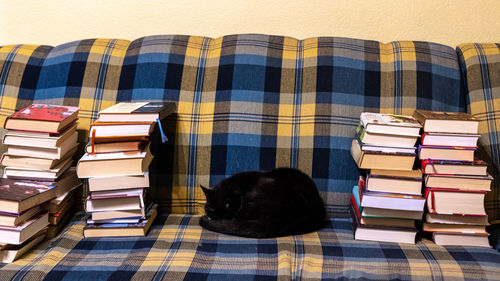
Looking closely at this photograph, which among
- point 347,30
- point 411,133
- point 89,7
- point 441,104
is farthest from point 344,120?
point 89,7

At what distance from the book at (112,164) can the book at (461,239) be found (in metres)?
0.97

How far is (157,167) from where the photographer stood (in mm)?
1374

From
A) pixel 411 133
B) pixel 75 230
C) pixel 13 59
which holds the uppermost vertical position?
pixel 13 59

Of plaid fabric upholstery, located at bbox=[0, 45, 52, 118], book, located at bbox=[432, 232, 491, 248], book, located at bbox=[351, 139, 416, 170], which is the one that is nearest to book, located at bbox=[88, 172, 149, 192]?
plaid fabric upholstery, located at bbox=[0, 45, 52, 118]

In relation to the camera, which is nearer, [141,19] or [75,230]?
[75,230]

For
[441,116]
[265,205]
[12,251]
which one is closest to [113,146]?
[12,251]

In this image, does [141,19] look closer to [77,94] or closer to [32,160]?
[77,94]

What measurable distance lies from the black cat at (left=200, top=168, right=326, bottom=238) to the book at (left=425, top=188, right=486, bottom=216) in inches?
14.2

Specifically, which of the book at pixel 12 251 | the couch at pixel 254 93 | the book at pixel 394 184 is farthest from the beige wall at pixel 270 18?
the book at pixel 12 251

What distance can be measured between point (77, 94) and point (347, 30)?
1183mm

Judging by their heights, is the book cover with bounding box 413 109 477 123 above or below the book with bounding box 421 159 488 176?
above

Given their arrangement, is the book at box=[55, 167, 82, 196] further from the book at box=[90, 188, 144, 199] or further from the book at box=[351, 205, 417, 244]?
the book at box=[351, 205, 417, 244]

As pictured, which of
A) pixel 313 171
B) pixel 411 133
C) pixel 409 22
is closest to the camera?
pixel 411 133

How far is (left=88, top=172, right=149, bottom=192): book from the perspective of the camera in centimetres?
116
